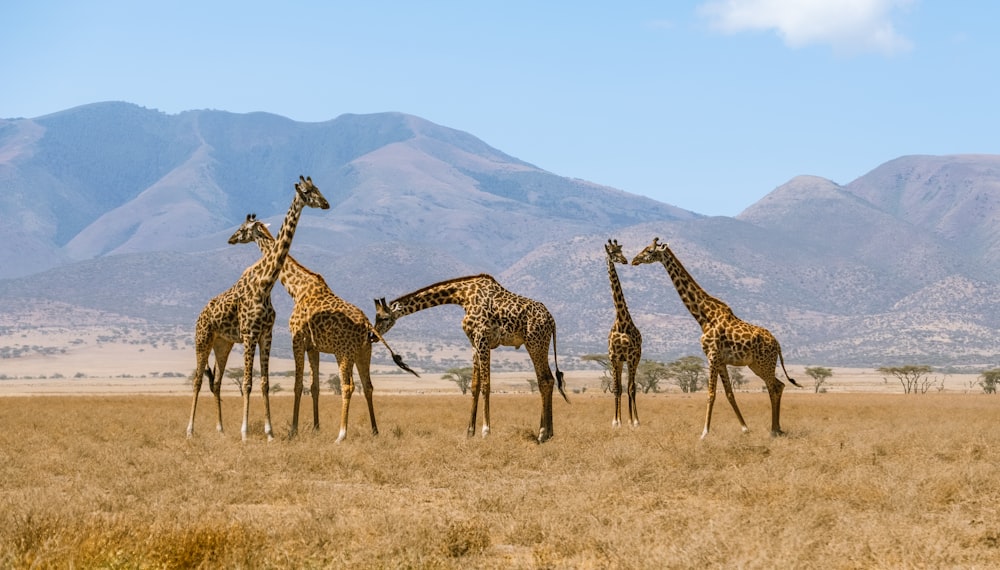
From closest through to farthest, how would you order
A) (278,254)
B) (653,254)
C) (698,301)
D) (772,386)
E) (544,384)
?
(278,254) < (544,384) < (772,386) < (698,301) < (653,254)

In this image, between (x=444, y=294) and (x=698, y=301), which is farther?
(x=698, y=301)

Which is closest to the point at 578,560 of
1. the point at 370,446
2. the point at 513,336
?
the point at 370,446

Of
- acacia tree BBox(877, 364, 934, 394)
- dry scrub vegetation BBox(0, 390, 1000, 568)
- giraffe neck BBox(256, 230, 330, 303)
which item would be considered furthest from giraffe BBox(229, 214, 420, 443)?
acacia tree BBox(877, 364, 934, 394)

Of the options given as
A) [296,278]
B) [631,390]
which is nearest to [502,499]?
[296,278]

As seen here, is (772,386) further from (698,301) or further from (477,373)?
(477,373)

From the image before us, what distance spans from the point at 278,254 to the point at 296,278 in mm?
1400

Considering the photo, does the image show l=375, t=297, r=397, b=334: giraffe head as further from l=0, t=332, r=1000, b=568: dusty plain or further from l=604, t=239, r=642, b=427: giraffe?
l=604, t=239, r=642, b=427: giraffe

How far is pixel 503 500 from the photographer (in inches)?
477

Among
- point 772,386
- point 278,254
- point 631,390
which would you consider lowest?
point 631,390

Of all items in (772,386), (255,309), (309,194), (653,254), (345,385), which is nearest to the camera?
(345,385)

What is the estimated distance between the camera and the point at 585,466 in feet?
50.2

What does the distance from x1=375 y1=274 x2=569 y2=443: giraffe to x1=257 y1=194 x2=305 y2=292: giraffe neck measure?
1739 mm

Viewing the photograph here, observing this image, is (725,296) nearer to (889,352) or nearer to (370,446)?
(889,352)

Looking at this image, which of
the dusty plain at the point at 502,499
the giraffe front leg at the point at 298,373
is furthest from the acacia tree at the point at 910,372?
the giraffe front leg at the point at 298,373
